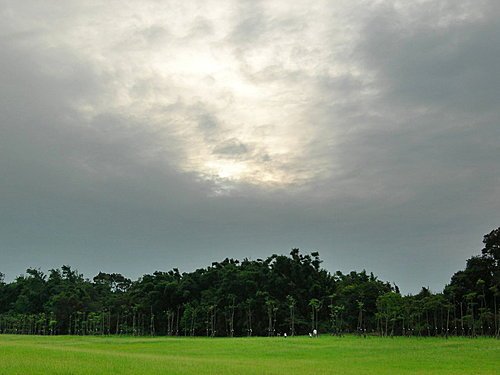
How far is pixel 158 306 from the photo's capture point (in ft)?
382

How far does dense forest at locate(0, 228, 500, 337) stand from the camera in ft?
268

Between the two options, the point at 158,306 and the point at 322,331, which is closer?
the point at 322,331

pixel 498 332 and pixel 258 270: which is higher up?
pixel 258 270

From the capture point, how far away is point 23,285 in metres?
159

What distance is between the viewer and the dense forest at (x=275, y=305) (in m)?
81.8

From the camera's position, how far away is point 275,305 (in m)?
104

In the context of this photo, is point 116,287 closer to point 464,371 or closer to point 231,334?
point 231,334

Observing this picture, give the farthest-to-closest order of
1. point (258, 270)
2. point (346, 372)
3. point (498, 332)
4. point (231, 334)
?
point (258, 270) → point (231, 334) → point (498, 332) → point (346, 372)

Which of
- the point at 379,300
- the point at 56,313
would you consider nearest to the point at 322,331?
the point at 379,300

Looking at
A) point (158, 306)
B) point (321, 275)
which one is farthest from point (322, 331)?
point (158, 306)

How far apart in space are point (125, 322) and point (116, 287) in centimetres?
6303

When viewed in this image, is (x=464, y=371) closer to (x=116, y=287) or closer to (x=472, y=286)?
(x=472, y=286)

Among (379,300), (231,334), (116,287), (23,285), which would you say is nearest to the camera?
(379,300)

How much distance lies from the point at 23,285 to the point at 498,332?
128744 mm
